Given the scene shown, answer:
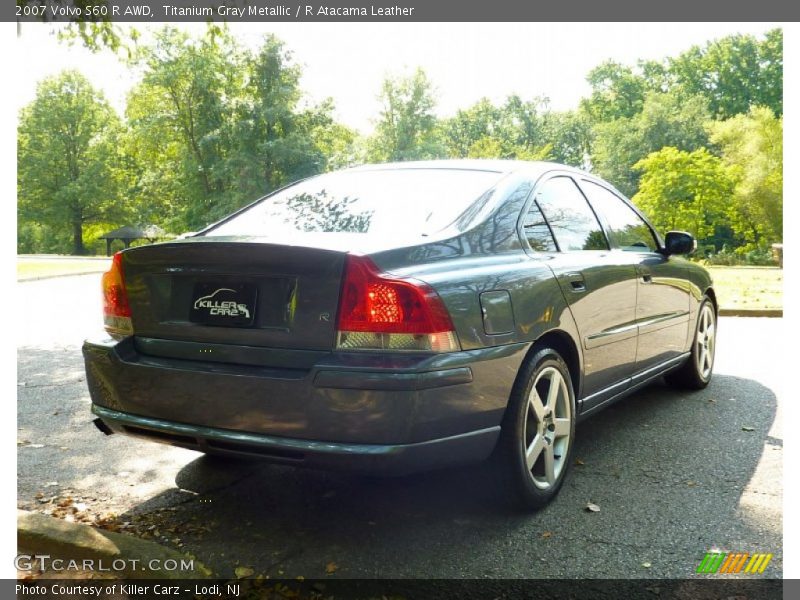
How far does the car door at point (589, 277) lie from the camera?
3.85 m

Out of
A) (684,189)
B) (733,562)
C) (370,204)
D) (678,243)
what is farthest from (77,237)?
(733,562)

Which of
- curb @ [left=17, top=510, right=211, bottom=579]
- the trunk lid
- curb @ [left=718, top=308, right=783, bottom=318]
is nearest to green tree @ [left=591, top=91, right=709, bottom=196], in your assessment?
curb @ [left=718, top=308, right=783, bottom=318]

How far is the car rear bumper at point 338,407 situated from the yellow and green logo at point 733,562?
37.4 inches

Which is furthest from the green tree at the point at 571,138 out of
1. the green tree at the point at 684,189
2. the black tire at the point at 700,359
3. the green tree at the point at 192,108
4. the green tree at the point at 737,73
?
the black tire at the point at 700,359

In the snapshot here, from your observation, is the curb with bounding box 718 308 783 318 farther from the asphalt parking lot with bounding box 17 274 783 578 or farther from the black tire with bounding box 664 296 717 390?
the asphalt parking lot with bounding box 17 274 783 578

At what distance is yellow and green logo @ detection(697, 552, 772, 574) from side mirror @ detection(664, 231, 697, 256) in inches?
103

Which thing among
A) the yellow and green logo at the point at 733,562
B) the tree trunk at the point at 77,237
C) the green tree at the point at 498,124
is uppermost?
the green tree at the point at 498,124

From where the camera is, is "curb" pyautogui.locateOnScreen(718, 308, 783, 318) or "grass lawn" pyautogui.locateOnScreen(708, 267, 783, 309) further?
"grass lawn" pyautogui.locateOnScreen(708, 267, 783, 309)

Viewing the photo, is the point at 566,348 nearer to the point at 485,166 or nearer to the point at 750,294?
the point at 485,166

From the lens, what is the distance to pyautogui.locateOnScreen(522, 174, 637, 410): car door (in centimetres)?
A: 385

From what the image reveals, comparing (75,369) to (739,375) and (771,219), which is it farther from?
(771,219)

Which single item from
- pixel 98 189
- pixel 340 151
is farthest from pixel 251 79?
pixel 98 189

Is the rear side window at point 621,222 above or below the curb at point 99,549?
above

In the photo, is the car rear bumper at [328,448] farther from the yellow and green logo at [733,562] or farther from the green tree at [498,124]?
the green tree at [498,124]
